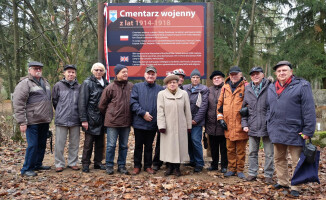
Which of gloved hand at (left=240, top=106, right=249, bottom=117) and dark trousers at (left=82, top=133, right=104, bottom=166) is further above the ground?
gloved hand at (left=240, top=106, right=249, bottom=117)

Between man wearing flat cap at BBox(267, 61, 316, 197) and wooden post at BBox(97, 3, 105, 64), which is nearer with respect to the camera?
man wearing flat cap at BBox(267, 61, 316, 197)

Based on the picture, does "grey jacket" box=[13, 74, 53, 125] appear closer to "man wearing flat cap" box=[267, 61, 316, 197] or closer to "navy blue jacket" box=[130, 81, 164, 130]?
"navy blue jacket" box=[130, 81, 164, 130]

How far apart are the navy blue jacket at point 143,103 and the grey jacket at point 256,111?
1.81 m

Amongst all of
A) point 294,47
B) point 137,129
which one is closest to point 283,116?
point 137,129

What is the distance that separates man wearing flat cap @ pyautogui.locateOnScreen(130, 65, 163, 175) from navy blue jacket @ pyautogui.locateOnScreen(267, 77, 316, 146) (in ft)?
7.56

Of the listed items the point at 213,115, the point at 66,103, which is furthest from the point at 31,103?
the point at 213,115

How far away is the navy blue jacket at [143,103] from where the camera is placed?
223 inches

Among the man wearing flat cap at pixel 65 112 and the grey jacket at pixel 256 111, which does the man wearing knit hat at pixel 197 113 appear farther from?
the man wearing flat cap at pixel 65 112

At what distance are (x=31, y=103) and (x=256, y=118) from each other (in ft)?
14.6

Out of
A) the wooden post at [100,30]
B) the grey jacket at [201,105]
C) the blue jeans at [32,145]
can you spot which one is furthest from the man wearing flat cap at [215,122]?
the blue jeans at [32,145]

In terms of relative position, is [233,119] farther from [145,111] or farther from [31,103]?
[31,103]

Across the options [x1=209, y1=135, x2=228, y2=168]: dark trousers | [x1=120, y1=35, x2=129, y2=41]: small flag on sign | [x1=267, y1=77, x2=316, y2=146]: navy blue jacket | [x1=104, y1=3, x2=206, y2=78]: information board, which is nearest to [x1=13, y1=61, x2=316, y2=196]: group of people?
[x1=209, y1=135, x2=228, y2=168]: dark trousers

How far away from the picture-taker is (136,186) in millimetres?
5086

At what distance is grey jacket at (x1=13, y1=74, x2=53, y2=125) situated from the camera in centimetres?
550
